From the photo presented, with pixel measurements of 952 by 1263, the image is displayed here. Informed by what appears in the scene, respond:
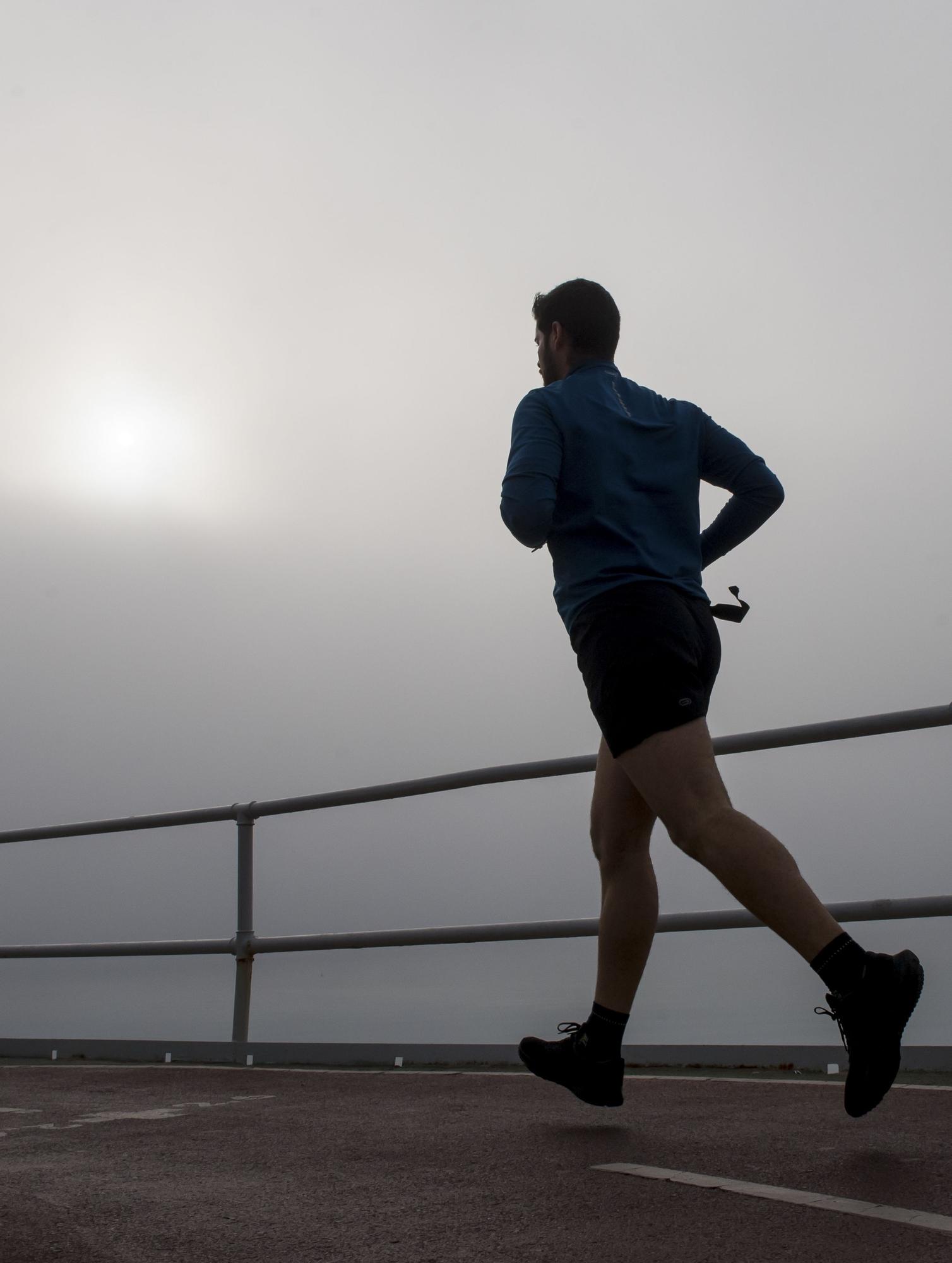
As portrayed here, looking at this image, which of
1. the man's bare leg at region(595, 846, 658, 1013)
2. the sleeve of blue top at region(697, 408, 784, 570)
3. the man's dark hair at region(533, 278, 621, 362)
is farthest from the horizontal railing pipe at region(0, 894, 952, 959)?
the man's dark hair at region(533, 278, 621, 362)

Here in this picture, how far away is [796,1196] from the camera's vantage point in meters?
2.00

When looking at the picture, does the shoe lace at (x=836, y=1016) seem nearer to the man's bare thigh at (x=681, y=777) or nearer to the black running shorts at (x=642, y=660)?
the man's bare thigh at (x=681, y=777)

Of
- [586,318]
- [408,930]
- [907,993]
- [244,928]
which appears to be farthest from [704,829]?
[244,928]

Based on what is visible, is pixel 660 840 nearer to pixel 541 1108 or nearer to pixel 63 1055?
pixel 541 1108

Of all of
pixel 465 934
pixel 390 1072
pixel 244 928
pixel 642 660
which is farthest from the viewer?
pixel 244 928

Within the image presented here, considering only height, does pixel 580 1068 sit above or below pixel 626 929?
below

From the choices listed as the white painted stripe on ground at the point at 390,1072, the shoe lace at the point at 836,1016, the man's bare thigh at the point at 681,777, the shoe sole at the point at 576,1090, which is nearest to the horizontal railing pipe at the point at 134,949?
the white painted stripe on ground at the point at 390,1072

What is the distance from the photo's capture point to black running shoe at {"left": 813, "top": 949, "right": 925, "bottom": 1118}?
222 cm

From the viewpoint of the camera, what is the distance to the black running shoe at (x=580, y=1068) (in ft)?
9.14

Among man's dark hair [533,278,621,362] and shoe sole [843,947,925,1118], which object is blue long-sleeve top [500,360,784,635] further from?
shoe sole [843,947,925,1118]

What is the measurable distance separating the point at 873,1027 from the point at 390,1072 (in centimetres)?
217

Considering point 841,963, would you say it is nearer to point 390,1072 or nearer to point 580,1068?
point 580,1068

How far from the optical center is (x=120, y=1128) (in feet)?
9.69

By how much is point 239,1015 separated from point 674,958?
186cm
